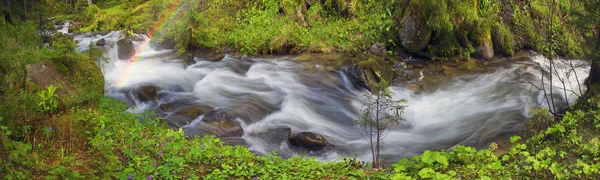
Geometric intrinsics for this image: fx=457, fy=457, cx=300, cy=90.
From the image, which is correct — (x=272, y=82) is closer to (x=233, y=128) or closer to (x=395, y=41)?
(x=233, y=128)

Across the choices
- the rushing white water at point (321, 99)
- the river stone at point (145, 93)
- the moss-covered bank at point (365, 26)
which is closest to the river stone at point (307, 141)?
the rushing white water at point (321, 99)

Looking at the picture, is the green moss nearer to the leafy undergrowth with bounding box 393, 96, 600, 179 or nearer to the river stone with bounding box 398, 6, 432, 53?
the river stone with bounding box 398, 6, 432, 53

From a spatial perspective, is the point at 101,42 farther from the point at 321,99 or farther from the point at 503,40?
the point at 503,40

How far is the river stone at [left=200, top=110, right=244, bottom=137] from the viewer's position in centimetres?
901

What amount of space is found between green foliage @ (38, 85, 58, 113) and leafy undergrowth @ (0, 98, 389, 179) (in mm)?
190

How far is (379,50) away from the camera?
51.2ft

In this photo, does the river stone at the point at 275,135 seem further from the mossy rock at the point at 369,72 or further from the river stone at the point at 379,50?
the river stone at the point at 379,50

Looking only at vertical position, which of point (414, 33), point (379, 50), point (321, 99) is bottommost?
point (321, 99)

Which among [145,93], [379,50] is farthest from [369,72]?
[145,93]

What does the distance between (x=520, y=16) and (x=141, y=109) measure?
14.5 meters

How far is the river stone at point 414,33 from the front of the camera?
50.8 feet

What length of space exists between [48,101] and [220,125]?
3.33 m

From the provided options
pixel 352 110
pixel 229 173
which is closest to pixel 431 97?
pixel 352 110

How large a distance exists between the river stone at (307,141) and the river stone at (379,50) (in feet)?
23.8
